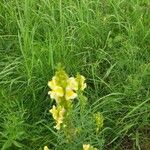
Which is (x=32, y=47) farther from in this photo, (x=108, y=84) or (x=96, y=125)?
(x=96, y=125)

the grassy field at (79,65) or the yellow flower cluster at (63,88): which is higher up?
the yellow flower cluster at (63,88)

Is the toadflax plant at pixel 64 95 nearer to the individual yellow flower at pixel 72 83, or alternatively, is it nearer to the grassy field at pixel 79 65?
the individual yellow flower at pixel 72 83

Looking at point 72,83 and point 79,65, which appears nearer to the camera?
point 72,83

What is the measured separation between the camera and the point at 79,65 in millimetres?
3039

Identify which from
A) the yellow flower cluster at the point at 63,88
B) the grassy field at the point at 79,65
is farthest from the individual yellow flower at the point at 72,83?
the grassy field at the point at 79,65

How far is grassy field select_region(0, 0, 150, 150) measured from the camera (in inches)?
104

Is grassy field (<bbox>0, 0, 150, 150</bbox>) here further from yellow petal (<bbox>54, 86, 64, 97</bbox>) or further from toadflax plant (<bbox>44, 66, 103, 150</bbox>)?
yellow petal (<bbox>54, 86, 64, 97</bbox>)

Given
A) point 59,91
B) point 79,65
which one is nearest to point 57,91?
point 59,91

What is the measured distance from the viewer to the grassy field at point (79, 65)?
264cm

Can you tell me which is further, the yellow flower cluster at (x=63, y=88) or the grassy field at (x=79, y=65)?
the grassy field at (x=79, y=65)

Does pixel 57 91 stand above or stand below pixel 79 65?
above

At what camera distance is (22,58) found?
3.08m

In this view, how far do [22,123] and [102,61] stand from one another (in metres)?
0.76

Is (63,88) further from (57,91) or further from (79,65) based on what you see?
(79,65)
